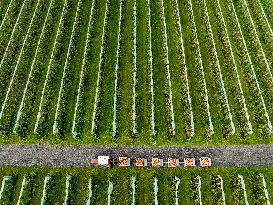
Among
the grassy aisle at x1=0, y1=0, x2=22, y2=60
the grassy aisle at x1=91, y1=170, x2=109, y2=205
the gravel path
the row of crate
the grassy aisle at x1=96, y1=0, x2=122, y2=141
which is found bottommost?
the grassy aisle at x1=91, y1=170, x2=109, y2=205

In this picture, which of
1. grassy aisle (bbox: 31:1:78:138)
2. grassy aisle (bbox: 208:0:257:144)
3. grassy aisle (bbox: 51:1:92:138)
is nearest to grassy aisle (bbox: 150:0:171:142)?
grassy aisle (bbox: 208:0:257:144)

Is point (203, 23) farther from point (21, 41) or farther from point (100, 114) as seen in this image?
point (21, 41)

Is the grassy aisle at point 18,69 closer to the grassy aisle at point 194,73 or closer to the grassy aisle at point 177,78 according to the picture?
the grassy aisle at point 177,78

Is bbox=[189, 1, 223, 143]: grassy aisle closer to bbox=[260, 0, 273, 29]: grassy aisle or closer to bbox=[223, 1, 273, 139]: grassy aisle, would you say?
bbox=[223, 1, 273, 139]: grassy aisle

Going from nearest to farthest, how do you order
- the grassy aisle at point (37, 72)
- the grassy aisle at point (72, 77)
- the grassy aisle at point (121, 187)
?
1. the grassy aisle at point (121, 187)
2. the grassy aisle at point (72, 77)
3. the grassy aisle at point (37, 72)

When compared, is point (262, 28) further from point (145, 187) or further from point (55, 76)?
point (145, 187)

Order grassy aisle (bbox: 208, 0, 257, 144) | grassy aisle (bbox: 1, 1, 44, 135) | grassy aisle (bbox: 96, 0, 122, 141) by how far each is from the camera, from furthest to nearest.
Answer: grassy aisle (bbox: 1, 1, 44, 135), grassy aisle (bbox: 208, 0, 257, 144), grassy aisle (bbox: 96, 0, 122, 141)

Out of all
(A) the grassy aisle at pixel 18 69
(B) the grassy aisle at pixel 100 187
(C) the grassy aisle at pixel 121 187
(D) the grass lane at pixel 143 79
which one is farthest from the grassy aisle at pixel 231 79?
(A) the grassy aisle at pixel 18 69
